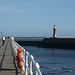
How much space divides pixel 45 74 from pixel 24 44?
65.2m

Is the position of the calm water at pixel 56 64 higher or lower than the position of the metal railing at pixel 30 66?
lower

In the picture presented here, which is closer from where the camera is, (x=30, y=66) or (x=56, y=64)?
(x=30, y=66)

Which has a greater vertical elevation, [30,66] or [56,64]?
[30,66]

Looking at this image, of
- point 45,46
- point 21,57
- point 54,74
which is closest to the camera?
point 21,57

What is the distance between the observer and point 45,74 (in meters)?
22.8

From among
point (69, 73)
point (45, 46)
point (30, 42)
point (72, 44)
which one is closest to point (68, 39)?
point (72, 44)

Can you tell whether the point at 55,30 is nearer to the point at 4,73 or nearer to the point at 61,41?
the point at 61,41

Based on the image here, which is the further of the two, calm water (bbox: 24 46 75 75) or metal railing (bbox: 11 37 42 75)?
calm water (bbox: 24 46 75 75)

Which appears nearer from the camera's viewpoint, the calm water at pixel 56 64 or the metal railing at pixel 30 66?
the metal railing at pixel 30 66

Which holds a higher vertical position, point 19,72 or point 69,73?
point 19,72

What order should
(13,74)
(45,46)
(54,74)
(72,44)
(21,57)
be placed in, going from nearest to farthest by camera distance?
(13,74) < (21,57) < (54,74) < (72,44) < (45,46)

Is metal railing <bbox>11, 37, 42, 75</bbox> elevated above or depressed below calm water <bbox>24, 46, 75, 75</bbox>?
above

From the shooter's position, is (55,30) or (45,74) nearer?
(45,74)

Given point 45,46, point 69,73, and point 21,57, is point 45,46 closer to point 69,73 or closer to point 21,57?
point 69,73
